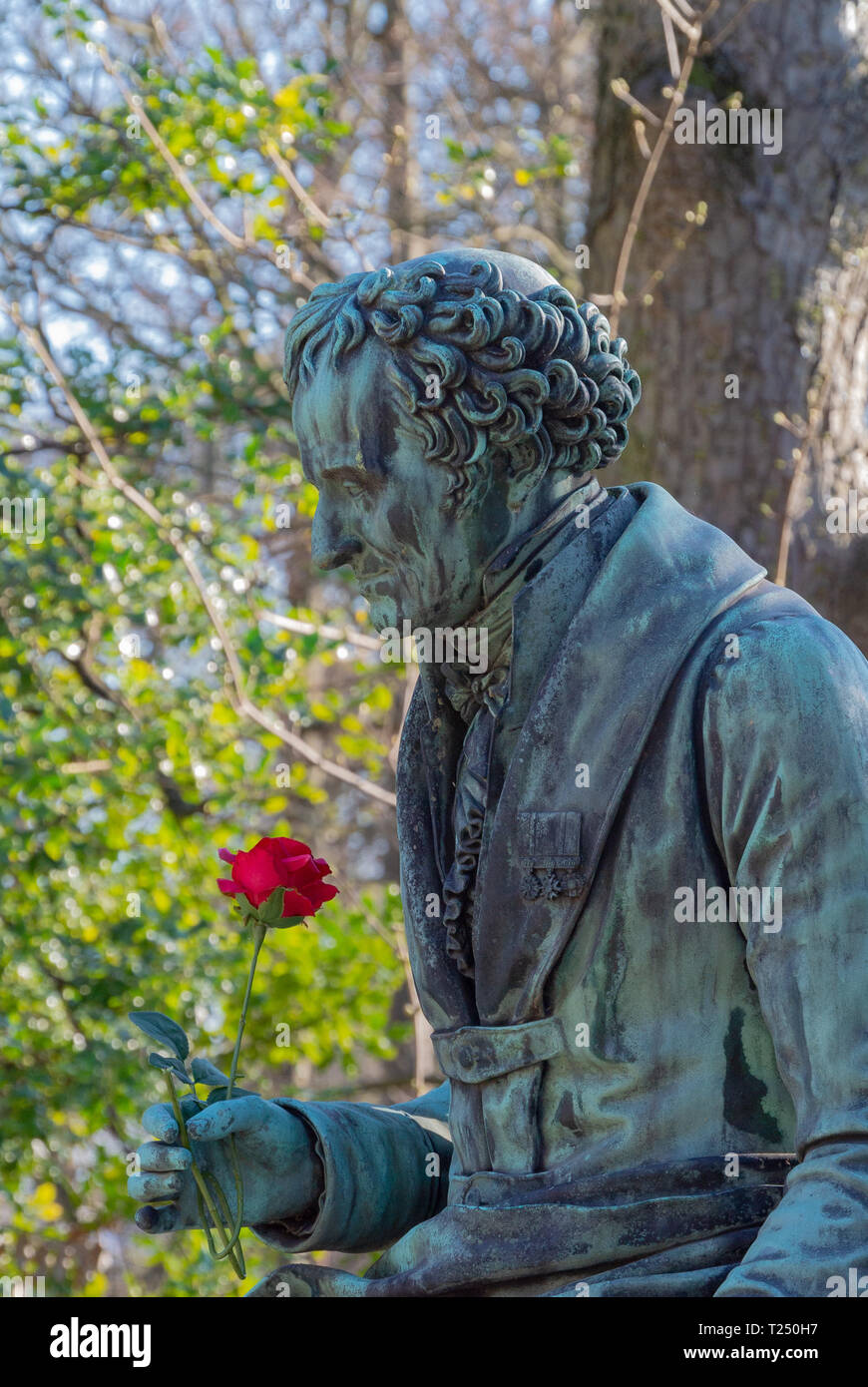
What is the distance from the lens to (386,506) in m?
2.73

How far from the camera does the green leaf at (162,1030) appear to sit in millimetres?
2631

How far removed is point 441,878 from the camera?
112 inches

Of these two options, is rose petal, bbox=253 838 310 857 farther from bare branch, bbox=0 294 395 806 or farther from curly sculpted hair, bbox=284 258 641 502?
bare branch, bbox=0 294 395 806

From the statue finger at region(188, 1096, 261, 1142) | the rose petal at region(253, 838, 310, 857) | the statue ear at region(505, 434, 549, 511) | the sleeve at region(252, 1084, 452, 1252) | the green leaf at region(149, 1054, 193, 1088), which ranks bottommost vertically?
the sleeve at region(252, 1084, 452, 1252)

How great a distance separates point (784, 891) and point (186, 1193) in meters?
0.88

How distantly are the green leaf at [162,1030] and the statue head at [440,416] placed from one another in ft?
2.02

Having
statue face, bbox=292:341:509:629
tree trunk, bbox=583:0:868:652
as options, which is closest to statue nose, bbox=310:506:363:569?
statue face, bbox=292:341:509:629

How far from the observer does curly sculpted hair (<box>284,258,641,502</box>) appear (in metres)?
2.69

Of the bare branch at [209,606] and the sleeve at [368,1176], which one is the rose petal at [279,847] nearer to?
the sleeve at [368,1176]

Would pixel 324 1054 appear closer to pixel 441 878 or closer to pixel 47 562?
pixel 47 562

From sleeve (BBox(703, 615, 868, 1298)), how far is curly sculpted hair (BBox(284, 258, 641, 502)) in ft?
1.41

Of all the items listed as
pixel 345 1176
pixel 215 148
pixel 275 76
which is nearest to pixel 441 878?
pixel 345 1176

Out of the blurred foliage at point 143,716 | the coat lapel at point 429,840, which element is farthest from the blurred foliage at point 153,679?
the coat lapel at point 429,840
